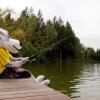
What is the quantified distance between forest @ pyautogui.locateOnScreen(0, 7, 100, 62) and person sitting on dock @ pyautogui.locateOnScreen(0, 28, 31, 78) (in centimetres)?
5214

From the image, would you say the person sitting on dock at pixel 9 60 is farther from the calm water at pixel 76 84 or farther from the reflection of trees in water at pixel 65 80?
the reflection of trees in water at pixel 65 80

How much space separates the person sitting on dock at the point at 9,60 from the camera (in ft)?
26.4

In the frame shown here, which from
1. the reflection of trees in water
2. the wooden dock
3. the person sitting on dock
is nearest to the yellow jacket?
the person sitting on dock

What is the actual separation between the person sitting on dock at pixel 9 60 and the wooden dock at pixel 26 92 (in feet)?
2.71

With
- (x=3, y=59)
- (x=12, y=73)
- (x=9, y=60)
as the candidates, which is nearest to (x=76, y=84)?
(x=12, y=73)

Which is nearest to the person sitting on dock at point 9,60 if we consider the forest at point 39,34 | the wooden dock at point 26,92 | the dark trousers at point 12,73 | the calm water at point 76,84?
the dark trousers at point 12,73

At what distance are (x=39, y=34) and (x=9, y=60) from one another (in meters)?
85.2

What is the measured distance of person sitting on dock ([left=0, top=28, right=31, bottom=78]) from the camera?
8.05m

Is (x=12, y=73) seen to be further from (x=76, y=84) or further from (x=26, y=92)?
(x=76, y=84)

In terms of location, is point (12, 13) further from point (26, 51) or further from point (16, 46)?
point (16, 46)

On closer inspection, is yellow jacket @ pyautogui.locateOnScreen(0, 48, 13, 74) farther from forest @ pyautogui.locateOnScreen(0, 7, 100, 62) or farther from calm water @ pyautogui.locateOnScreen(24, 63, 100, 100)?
forest @ pyautogui.locateOnScreen(0, 7, 100, 62)

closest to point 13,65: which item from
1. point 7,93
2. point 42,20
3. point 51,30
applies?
point 7,93

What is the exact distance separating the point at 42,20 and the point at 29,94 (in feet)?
325

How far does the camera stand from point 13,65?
9.27 m
